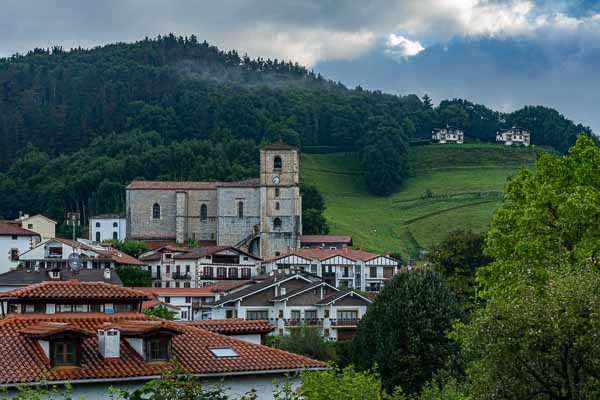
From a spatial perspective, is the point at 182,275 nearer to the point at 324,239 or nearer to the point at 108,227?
the point at 324,239

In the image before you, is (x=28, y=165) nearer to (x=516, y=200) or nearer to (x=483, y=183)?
(x=483, y=183)

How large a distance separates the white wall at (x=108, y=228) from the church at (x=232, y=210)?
1.79m

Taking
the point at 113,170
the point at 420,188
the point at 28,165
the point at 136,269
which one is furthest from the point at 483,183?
the point at 136,269

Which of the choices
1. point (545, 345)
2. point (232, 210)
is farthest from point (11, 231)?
point (545, 345)

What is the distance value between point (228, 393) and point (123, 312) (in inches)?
168

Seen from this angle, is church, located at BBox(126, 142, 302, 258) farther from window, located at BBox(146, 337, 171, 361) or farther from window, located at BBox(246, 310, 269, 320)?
window, located at BBox(146, 337, 171, 361)

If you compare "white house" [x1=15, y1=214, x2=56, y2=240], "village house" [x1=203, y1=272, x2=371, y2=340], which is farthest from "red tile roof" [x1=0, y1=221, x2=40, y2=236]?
"village house" [x1=203, y1=272, x2=371, y2=340]

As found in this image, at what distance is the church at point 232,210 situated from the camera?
379 ft

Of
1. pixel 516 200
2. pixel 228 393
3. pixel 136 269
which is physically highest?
pixel 516 200

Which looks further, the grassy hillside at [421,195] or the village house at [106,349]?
the grassy hillside at [421,195]

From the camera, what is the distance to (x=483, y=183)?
525ft

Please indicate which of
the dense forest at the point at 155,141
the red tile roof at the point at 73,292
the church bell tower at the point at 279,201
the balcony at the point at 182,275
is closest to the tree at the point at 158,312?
the red tile roof at the point at 73,292

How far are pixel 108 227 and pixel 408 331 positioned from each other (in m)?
85.2

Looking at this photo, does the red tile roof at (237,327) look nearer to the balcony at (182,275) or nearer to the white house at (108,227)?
the balcony at (182,275)
